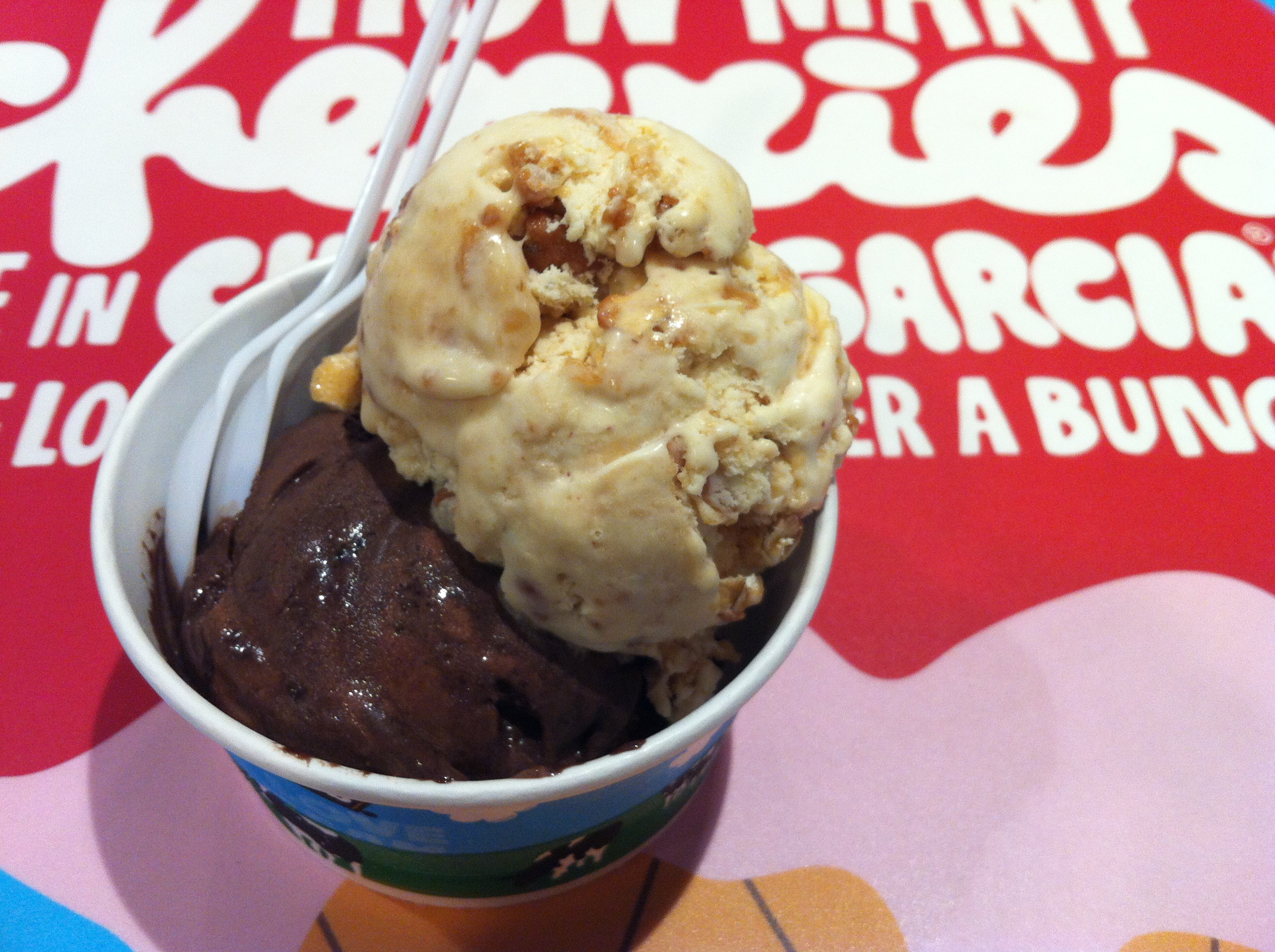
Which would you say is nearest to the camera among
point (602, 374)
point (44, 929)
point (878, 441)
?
point (602, 374)

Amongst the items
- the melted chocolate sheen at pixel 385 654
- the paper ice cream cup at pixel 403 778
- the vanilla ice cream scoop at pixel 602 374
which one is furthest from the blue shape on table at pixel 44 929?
the vanilla ice cream scoop at pixel 602 374

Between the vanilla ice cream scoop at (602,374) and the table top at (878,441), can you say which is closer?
the vanilla ice cream scoop at (602,374)

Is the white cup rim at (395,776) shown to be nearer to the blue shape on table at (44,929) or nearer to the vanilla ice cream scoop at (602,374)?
the vanilla ice cream scoop at (602,374)

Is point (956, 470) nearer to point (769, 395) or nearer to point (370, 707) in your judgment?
point (769, 395)

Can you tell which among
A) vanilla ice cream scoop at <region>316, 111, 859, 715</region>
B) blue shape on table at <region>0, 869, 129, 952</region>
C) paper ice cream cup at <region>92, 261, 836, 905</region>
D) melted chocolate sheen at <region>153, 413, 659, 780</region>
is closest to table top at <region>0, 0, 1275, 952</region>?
blue shape on table at <region>0, 869, 129, 952</region>

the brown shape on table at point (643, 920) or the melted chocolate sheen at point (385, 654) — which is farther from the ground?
the melted chocolate sheen at point (385, 654)

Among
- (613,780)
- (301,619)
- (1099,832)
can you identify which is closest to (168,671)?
(301,619)

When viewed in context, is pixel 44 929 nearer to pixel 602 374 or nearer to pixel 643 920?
pixel 643 920

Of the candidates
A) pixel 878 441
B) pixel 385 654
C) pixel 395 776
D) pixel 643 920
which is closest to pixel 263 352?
pixel 385 654
